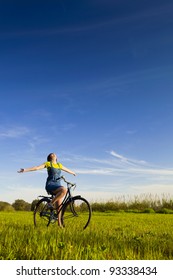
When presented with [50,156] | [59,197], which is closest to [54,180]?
[59,197]

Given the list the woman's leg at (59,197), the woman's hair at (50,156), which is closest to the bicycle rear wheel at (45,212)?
the woman's leg at (59,197)

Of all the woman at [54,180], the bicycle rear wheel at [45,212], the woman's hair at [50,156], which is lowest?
the bicycle rear wheel at [45,212]

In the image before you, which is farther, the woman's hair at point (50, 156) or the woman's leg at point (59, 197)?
the woman's hair at point (50, 156)

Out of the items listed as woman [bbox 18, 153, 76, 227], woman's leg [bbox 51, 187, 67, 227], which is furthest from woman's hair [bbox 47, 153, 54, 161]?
woman's leg [bbox 51, 187, 67, 227]

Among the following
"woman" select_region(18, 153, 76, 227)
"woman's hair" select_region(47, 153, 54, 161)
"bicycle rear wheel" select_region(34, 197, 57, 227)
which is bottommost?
"bicycle rear wheel" select_region(34, 197, 57, 227)

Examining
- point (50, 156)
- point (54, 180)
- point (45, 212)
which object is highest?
Result: point (50, 156)

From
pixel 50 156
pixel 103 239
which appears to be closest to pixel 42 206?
pixel 50 156

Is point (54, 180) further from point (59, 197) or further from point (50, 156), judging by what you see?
point (50, 156)

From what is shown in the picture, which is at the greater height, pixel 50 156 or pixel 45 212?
pixel 50 156

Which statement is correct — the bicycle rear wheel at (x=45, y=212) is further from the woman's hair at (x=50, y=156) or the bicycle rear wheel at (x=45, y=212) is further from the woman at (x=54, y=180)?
the woman's hair at (x=50, y=156)

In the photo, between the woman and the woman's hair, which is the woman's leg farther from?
the woman's hair

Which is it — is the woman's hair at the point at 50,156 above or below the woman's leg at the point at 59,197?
above
